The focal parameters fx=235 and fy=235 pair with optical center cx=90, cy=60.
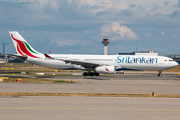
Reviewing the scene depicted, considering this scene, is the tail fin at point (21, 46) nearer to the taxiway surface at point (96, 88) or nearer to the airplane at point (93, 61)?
the airplane at point (93, 61)

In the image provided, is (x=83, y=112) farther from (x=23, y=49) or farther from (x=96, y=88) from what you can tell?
(x=23, y=49)

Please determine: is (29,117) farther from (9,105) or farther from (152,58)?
(152,58)

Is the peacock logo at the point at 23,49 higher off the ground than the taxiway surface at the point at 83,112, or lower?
higher

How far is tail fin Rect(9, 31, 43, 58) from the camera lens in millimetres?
50156

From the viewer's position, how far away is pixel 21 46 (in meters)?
50.2

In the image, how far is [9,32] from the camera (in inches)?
1988

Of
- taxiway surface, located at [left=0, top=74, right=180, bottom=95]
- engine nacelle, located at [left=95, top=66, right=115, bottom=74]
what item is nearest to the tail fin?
engine nacelle, located at [left=95, top=66, right=115, bottom=74]

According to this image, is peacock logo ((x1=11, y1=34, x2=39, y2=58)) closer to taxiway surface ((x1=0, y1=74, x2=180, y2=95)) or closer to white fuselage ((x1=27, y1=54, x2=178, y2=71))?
white fuselage ((x1=27, y1=54, x2=178, y2=71))

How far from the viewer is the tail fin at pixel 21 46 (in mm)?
50156

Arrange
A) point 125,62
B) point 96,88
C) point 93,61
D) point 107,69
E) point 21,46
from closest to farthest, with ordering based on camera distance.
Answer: point 96,88 < point 107,69 < point 125,62 < point 93,61 < point 21,46

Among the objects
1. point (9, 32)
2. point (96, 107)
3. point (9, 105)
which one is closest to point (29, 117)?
point (9, 105)

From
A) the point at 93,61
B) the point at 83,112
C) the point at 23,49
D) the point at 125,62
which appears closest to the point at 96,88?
the point at 83,112

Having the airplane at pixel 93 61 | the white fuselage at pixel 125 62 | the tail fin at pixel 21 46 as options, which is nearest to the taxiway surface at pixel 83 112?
the airplane at pixel 93 61

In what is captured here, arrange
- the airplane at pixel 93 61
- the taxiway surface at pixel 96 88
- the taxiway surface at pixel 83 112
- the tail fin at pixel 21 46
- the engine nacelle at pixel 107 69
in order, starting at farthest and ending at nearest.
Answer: the tail fin at pixel 21 46 < the airplane at pixel 93 61 < the engine nacelle at pixel 107 69 < the taxiway surface at pixel 96 88 < the taxiway surface at pixel 83 112
